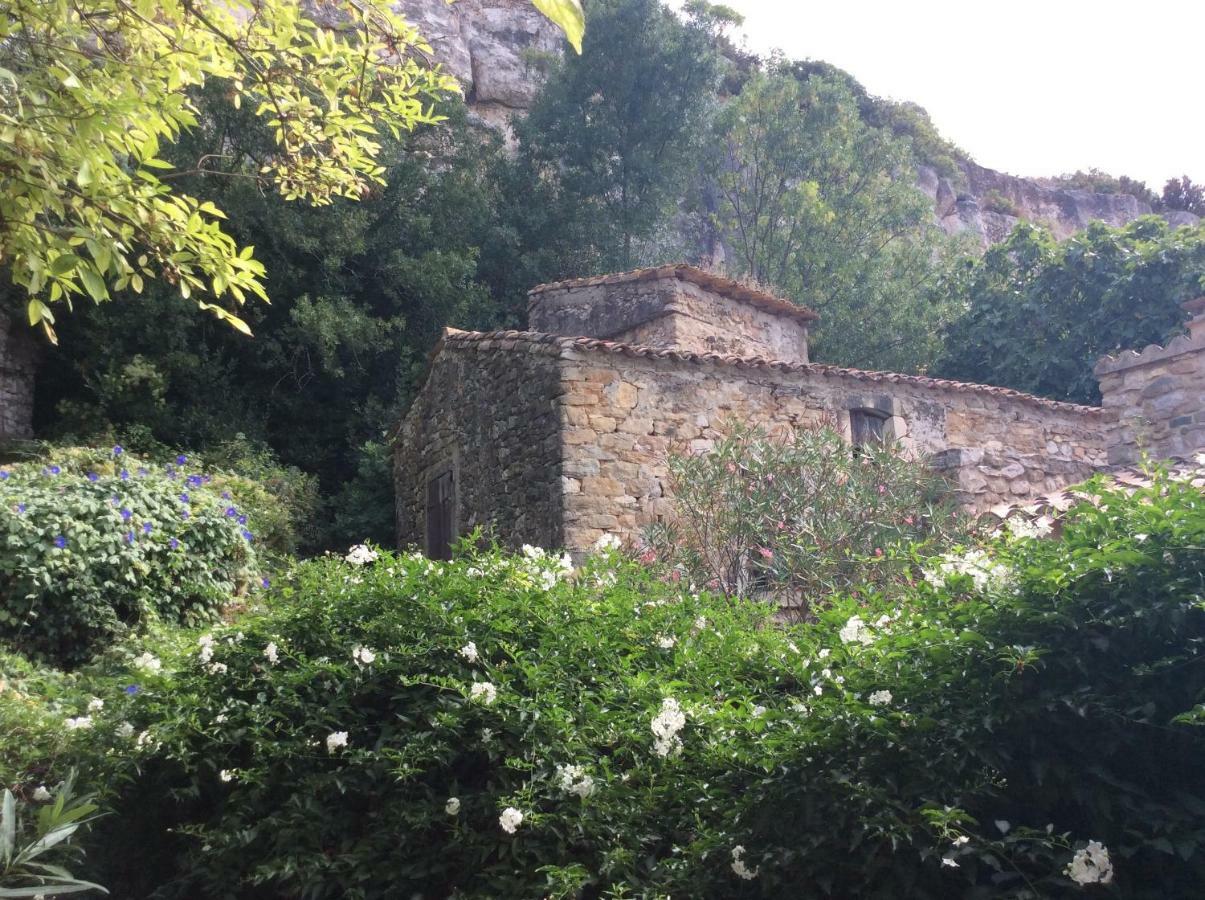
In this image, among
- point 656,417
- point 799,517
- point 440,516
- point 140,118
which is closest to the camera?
point 140,118

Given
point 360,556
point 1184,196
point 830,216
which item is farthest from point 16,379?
point 1184,196

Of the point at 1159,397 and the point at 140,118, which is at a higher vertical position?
the point at 140,118

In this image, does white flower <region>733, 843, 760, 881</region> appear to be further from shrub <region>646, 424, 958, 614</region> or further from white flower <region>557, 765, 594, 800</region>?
shrub <region>646, 424, 958, 614</region>

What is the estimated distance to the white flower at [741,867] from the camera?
10.6 ft

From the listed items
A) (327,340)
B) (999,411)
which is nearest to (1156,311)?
(999,411)

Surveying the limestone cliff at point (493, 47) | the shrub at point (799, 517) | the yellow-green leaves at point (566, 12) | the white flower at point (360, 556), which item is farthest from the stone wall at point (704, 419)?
the limestone cliff at point (493, 47)

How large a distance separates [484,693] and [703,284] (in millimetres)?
10654

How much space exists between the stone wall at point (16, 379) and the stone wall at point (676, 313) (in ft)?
22.1

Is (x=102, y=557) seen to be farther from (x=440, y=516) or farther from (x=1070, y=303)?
(x=1070, y=303)

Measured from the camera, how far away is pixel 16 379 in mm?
14102

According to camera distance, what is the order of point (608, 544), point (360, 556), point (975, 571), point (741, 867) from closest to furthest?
1. point (741, 867)
2. point (975, 571)
3. point (360, 556)
4. point (608, 544)

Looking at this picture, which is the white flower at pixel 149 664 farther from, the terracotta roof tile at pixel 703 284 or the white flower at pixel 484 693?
the terracotta roof tile at pixel 703 284

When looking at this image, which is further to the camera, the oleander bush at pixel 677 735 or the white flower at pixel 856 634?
the white flower at pixel 856 634

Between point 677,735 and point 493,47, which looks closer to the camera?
point 677,735
